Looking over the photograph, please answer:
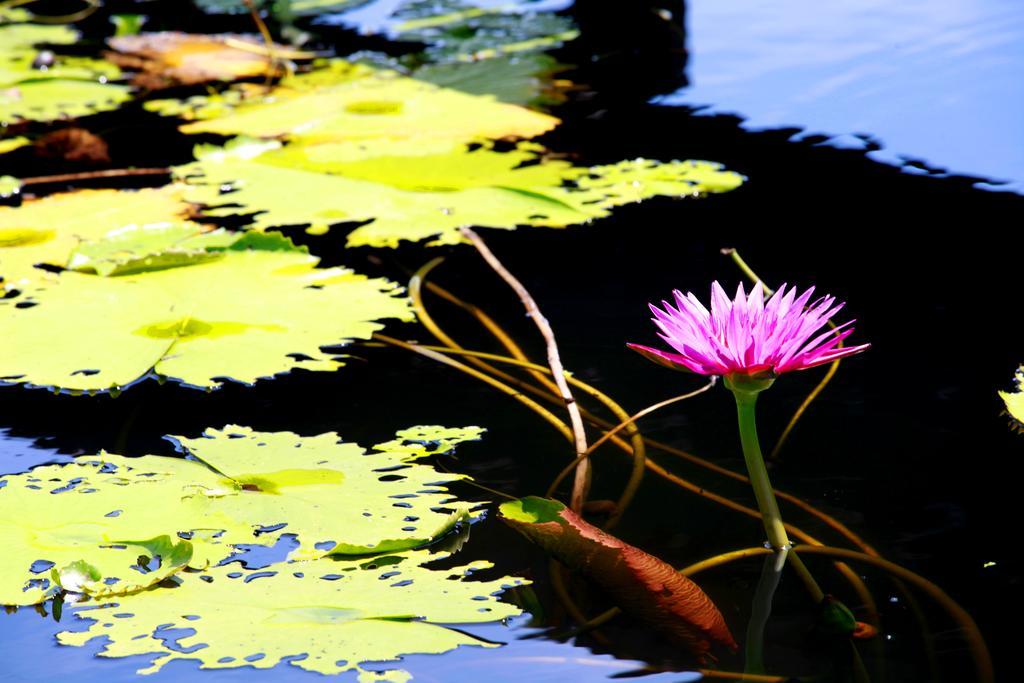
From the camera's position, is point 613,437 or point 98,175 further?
point 98,175

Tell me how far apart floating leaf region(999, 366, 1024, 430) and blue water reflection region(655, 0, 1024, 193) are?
1.94 ft

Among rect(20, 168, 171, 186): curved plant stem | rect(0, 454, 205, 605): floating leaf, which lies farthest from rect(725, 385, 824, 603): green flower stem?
rect(20, 168, 171, 186): curved plant stem

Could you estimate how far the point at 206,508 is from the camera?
886mm

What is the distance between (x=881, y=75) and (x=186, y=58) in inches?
67.2

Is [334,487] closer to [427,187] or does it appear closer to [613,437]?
[613,437]

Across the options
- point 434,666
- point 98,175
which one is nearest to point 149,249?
point 98,175

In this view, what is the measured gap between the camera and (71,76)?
262 centimetres

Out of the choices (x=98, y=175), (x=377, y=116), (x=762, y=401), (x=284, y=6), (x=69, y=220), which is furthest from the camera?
(x=284, y=6)

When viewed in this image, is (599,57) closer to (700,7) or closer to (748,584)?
(700,7)

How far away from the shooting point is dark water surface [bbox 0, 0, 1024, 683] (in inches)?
29.2

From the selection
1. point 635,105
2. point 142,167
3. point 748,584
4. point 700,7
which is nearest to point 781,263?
point 748,584

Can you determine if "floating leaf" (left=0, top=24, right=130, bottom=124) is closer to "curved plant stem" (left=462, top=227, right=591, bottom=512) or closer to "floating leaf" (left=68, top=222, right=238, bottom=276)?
"floating leaf" (left=68, top=222, right=238, bottom=276)

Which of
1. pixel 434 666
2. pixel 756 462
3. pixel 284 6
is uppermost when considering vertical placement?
pixel 284 6

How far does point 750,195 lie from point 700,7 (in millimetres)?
1145
